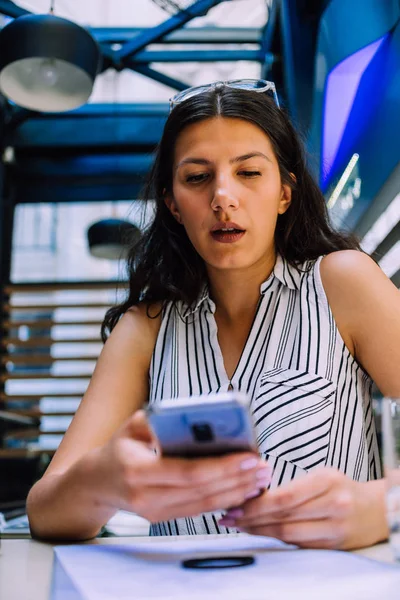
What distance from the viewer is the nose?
1.30 meters

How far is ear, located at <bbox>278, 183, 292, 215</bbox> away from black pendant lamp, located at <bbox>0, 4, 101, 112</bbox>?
2.17 metres

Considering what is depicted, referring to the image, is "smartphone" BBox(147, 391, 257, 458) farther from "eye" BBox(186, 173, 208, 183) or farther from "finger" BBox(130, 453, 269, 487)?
"eye" BBox(186, 173, 208, 183)

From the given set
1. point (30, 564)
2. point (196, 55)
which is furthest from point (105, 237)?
point (30, 564)

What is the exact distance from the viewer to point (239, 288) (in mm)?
1506

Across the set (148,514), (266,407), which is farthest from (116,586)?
(266,407)

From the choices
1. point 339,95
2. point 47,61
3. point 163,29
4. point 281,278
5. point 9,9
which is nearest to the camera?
point 281,278

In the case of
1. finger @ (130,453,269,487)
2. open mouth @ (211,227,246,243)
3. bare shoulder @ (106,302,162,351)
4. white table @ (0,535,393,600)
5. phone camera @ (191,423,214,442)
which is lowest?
white table @ (0,535,393,600)

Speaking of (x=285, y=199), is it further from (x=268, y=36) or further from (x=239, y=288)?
(x=268, y=36)

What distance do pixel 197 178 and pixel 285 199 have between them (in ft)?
0.91

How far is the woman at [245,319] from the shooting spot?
1.23m

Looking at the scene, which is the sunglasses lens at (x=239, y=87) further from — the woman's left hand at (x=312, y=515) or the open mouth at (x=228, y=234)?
the woman's left hand at (x=312, y=515)

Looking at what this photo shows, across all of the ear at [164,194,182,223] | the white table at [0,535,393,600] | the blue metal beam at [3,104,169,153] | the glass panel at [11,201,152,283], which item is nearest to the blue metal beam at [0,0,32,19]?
the blue metal beam at [3,104,169,153]

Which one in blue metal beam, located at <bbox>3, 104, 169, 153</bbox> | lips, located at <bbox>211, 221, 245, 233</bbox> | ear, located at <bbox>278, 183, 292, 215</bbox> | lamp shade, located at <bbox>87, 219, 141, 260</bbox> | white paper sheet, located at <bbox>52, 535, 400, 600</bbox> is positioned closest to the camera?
white paper sheet, located at <bbox>52, 535, 400, 600</bbox>

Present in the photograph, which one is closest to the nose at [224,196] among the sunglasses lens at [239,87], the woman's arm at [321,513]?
the sunglasses lens at [239,87]
